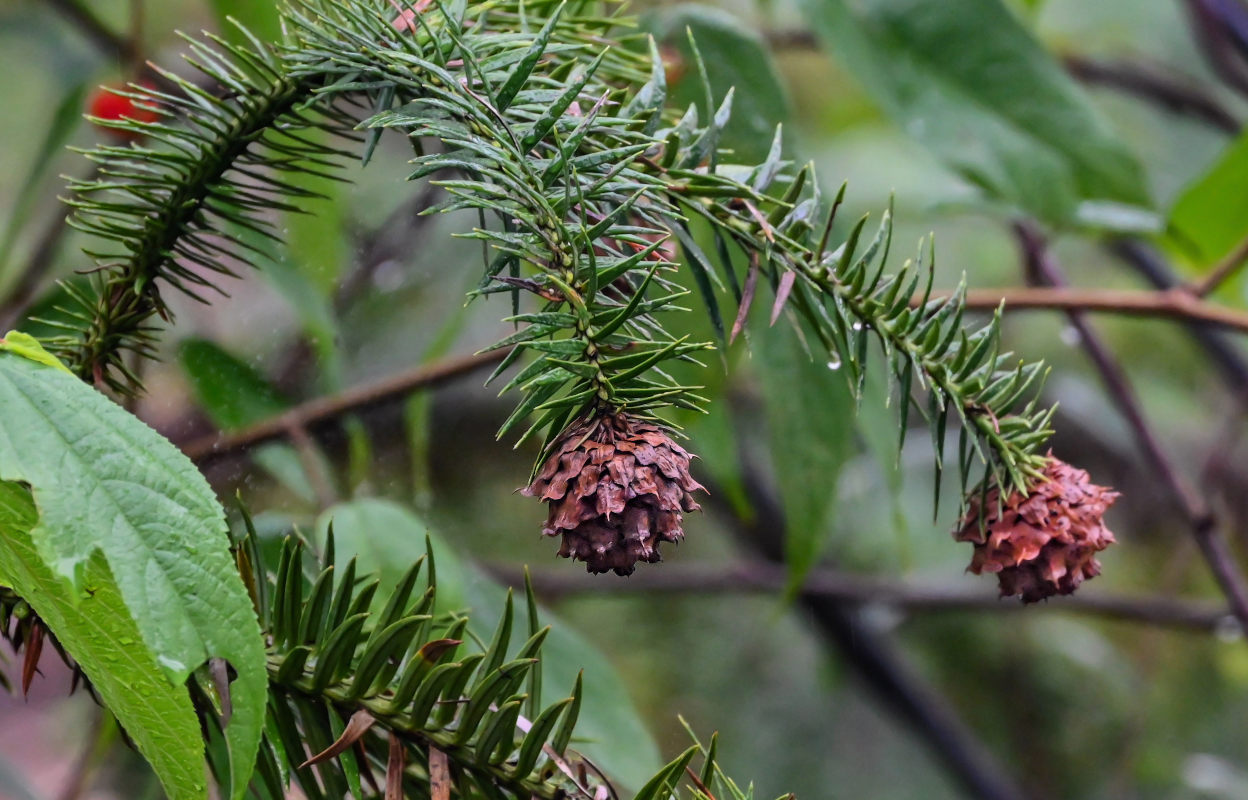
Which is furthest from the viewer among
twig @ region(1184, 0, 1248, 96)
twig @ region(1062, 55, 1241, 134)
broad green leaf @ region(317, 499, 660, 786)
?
twig @ region(1062, 55, 1241, 134)

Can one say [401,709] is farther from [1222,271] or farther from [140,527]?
[1222,271]

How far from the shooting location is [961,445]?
22 centimetres

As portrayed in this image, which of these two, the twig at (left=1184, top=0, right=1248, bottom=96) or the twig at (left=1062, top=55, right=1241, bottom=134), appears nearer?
the twig at (left=1184, top=0, right=1248, bottom=96)

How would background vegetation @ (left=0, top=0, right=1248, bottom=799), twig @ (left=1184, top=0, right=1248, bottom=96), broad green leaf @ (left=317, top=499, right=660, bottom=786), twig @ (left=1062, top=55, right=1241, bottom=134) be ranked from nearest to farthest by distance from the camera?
broad green leaf @ (left=317, top=499, right=660, bottom=786), background vegetation @ (left=0, top=0, right=1248, bottom=799), twig @ (left=1184, top=0, right=1248, bottom=96), twig @ (left=1062, top=55, right=1241, bottom=134)

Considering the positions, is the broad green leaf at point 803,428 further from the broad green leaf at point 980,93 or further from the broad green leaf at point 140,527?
the broad green leaf at point 140,527

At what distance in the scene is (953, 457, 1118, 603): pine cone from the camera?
21 centimetres

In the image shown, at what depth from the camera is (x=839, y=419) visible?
457mm

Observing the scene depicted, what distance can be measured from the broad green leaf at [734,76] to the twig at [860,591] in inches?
A: 17.1

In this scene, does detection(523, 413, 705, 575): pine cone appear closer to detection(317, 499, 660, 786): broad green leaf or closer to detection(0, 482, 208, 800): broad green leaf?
detection(0, 482, 208, 800): broad green leaf

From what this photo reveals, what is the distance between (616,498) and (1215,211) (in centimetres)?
57

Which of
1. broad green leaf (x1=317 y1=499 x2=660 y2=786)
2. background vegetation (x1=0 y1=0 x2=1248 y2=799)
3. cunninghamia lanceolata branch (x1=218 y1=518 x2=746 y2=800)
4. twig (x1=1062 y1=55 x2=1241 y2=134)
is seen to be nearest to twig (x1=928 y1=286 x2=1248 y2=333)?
background vegetation (x1=0 y1=0 x2=1248 y2=799)

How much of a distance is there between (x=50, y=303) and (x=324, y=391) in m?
0.18

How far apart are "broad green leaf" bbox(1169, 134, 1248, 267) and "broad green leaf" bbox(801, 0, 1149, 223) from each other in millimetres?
98

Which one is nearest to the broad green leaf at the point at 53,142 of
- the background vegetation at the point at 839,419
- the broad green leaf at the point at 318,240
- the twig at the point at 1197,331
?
the background vegetation at the point at 839,419
